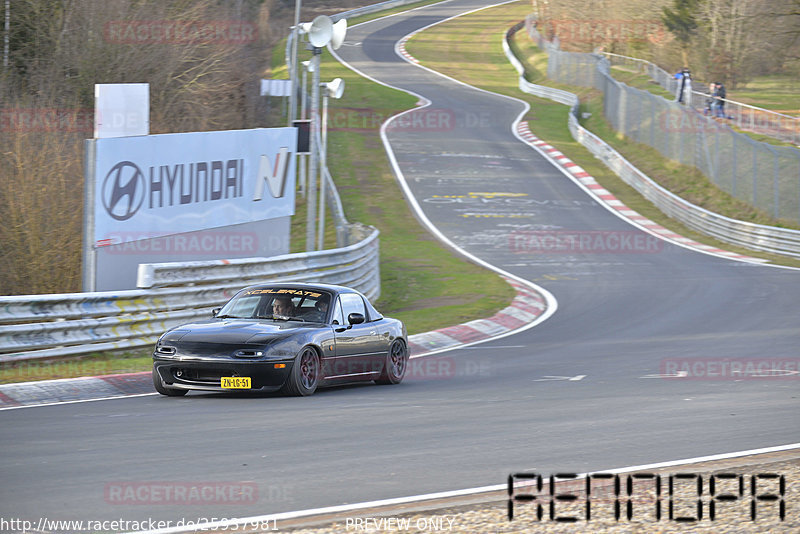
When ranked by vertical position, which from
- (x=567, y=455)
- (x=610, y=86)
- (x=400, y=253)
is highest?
(x=610, y=86)

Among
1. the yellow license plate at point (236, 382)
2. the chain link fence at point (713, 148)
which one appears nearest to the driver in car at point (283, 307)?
the yellow license plate at point (236, 382)

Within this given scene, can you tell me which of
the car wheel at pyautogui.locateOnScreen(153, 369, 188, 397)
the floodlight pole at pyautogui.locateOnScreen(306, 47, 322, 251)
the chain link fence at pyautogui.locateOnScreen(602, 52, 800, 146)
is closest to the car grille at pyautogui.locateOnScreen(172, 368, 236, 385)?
the car wheel at pyautogui.locateOnScreen(153, 369, 188, 397)

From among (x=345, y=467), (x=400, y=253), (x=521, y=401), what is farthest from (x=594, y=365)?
(x=400, y=253)

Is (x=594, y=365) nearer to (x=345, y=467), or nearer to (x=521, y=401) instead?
(x=521, y=401)

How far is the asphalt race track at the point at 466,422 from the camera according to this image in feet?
23.2

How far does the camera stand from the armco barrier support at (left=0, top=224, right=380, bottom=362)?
12.8m

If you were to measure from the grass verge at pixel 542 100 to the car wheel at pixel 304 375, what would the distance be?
1975 cm

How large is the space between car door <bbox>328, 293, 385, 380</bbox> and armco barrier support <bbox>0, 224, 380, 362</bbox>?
316 centimetres

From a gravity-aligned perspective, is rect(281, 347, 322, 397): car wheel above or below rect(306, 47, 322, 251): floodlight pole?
below

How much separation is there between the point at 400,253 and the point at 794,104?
1366 inches

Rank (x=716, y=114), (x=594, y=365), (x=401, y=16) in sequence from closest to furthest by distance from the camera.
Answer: (x=594, y=365) → (x=716, y=114) → (x=401, y=16)

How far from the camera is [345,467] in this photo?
766cm

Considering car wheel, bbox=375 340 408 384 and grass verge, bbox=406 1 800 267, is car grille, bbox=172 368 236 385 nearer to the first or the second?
car wheel, bbox=375 340 408 384

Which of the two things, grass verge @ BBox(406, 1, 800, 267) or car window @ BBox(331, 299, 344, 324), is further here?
grass verge @ BBox(406, 1, 800, 267)
